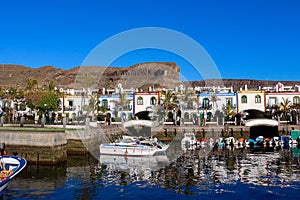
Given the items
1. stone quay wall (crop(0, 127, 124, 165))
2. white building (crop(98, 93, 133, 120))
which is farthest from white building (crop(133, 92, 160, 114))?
stone quay wall (crop(0, 127, 124, 165))

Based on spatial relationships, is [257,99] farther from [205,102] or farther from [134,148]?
[134,148]

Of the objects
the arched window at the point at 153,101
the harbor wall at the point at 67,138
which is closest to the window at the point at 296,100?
the harbor wall at the point at 67,138

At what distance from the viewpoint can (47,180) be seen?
2741 cm

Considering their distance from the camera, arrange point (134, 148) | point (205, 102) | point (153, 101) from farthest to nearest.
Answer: point (153, 101), point (205, 102), point (134, 148)

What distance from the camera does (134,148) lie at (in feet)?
132

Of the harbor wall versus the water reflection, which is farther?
the harbor wall

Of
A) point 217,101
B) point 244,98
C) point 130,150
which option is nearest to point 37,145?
point 130,150

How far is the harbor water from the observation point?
23.0 meters

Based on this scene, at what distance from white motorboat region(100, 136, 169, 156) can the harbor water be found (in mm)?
1037

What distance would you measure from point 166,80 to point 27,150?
4313 inches

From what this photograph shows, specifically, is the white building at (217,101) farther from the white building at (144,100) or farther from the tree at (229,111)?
the white building at (144,100)

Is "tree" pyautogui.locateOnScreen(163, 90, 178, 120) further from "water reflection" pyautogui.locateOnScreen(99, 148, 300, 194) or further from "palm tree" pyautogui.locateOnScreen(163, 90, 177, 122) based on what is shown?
"water reflection" pyautogui.locateOnScreen(99, 148, 300, 194)

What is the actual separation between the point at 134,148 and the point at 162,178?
1255 cm

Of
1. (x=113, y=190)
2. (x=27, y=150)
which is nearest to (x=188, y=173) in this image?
(x=113, y=190)
